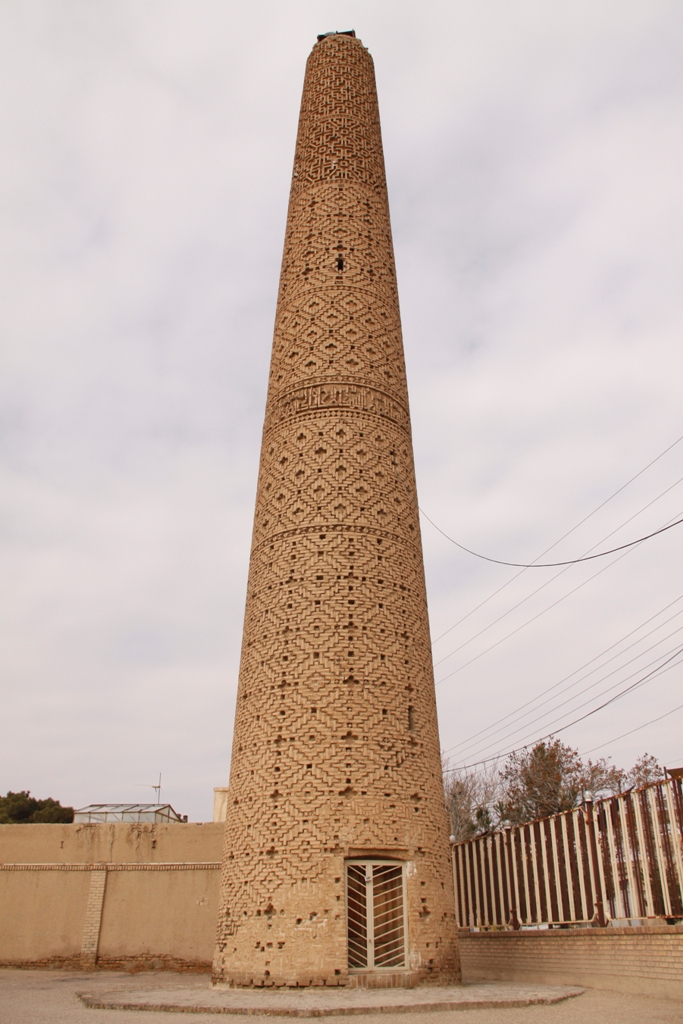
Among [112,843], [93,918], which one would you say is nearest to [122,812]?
[112,843]

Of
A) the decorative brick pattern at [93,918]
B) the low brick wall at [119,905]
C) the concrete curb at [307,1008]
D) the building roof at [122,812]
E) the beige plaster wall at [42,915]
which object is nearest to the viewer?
the concrete curb at [307,1008]

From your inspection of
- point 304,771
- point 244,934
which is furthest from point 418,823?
point 244,934

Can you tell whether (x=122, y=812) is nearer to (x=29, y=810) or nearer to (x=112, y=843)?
(x=112, y=843)

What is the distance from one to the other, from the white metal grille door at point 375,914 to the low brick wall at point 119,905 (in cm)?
752

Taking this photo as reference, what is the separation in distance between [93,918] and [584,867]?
10119mm

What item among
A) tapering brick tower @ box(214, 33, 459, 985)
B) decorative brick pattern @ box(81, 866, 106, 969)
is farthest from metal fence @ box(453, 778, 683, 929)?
decorative brick pattern @ box(81, 866, 106, 969)

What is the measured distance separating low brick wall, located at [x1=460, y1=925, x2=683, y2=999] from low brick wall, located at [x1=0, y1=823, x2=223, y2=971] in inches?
216

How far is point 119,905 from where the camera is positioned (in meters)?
17.2

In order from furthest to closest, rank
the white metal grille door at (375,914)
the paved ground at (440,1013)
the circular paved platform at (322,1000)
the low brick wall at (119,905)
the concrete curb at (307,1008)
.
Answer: the low brick wall at (119,905), the white metal grille door at (375,914), the circular paved platform at (322,1000), the concrete curb at (307,1008), the paved ground at (440,1013)

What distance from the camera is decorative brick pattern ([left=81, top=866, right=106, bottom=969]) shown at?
16922 millimetres

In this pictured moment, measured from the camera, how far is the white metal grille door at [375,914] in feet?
33.5

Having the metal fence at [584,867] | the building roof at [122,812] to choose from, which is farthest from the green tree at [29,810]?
the metal fence at [584,867]

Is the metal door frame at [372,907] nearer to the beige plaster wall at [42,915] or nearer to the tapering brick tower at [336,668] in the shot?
the tapering brick tower at [336,668]

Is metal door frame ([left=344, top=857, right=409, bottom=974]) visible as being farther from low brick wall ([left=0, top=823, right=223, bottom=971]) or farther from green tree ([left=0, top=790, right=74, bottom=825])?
green tree ([left=0, top=790, right=74, bottom=825])
